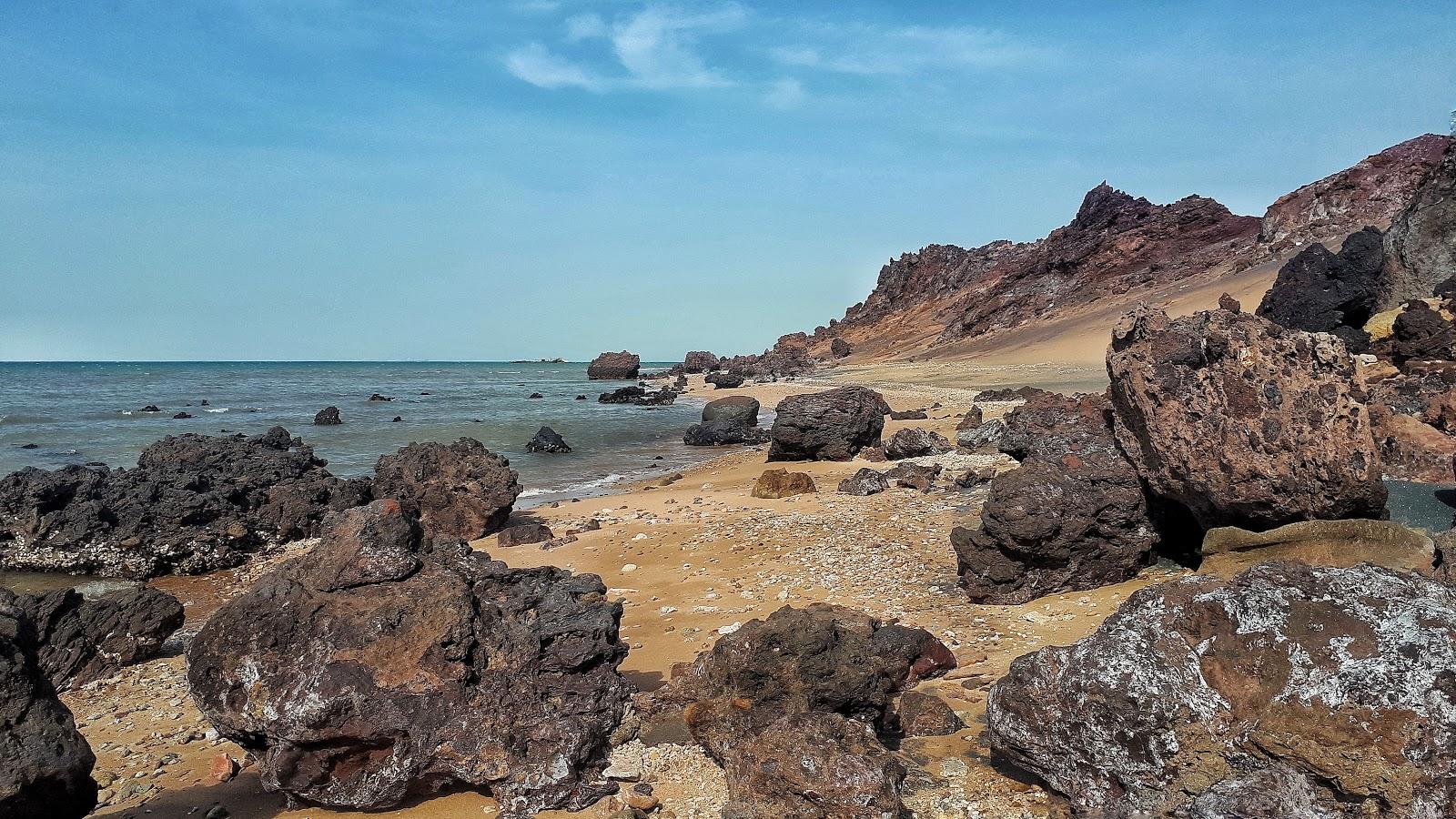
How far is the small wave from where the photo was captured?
1575 centimetres

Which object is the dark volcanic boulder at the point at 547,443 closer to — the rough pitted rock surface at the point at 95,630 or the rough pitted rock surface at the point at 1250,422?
the rough pitted rock surface at the point at 95,630

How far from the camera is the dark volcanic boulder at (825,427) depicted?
16.2 meters

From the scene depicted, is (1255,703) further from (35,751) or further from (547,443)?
(547,443)

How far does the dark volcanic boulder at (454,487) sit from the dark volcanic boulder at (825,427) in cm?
599

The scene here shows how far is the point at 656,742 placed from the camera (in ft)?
14.5

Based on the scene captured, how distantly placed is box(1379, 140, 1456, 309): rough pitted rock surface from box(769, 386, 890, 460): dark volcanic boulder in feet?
48.9

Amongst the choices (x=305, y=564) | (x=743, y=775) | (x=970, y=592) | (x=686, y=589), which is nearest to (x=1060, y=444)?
(x=970, y=592)

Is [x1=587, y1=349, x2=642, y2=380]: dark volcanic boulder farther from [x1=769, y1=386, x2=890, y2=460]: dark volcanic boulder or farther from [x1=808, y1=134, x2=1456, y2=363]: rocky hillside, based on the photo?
[x1=769, y1=386, x2=890, y2=460]: dark volcanic boulder

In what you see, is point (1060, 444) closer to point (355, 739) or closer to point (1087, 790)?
point (1087, 790)

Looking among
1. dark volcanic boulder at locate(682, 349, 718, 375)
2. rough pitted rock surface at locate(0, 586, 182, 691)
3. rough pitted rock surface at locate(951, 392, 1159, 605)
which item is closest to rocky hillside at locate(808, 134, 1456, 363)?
dark volcanic boulder at locate(682, 349, 718, 375)

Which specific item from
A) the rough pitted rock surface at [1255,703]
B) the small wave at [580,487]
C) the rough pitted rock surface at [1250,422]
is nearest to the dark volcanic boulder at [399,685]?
the rough pitted rock surface at [1255,703]

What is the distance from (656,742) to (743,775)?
0.87 meters

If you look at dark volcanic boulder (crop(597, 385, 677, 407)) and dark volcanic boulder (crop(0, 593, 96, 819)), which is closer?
dark volcanic boulder (crop(0, 593, 96, 819))

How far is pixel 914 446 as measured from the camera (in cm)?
1527
